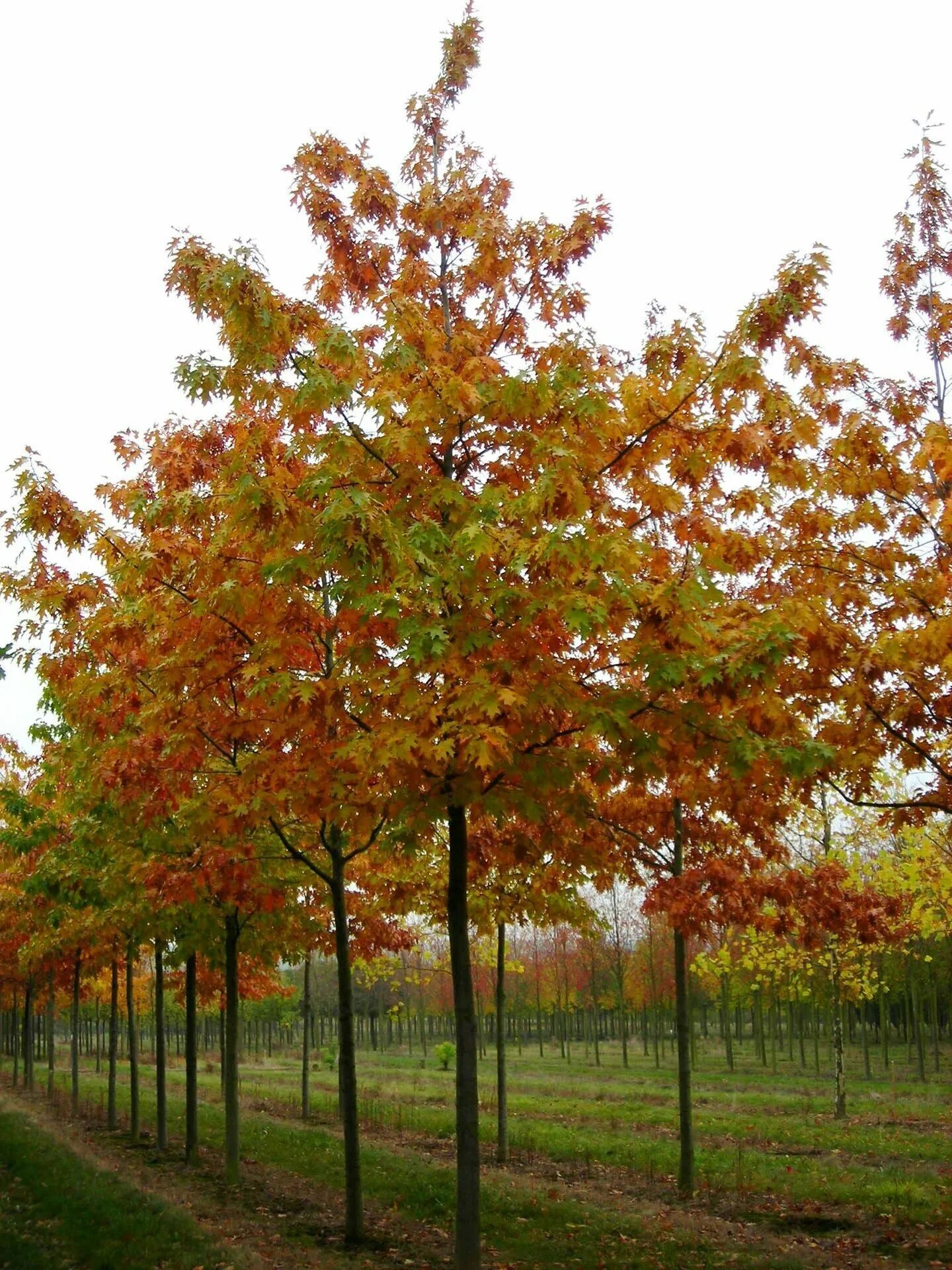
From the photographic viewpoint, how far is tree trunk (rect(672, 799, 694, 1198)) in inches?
430

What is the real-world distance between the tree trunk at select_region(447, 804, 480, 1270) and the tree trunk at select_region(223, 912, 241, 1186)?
6.28 metres

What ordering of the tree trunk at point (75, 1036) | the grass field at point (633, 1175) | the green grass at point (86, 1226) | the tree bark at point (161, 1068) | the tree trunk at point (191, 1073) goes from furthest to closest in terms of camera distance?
the tree trunk at point (75, 1036), the tree bark at point (161, 1068), the tree trunk at point (191, 1073), the grass field at point (633, 1175), the green grass at point (86, 1226)

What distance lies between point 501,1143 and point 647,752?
34.2 ft

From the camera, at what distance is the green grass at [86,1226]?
8031mm

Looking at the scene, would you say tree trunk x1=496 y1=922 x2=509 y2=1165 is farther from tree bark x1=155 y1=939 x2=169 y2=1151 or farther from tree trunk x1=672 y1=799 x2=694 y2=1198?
tree bark x1=155 y1=939 x2=169 y2=1151

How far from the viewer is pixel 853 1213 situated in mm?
10297

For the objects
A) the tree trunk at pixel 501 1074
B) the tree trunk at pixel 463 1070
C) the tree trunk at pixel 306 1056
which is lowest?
the tree trunk at pixel 306 1056

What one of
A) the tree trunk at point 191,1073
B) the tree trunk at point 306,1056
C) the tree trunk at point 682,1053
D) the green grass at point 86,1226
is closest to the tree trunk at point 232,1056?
the green grass at point 86,1226

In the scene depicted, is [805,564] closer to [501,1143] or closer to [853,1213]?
[853,1213]

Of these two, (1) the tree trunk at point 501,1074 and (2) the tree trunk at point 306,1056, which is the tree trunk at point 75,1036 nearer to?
(2) the tree trunk at point 306,1056

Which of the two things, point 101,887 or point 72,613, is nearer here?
point 72,613

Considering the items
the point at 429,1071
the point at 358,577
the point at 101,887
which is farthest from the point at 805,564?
the point at 429,1071

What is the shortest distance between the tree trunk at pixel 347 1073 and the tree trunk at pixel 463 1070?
2606mm

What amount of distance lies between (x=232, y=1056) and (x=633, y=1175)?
546cm
